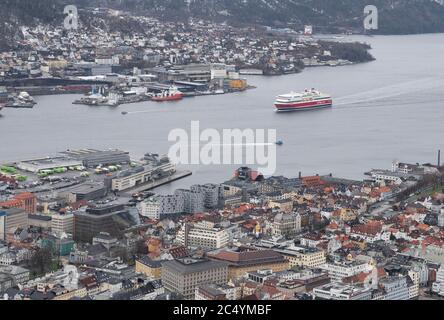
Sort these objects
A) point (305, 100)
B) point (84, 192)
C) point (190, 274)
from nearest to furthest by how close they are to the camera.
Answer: point (190, 274) → point (84, 192) → point (305, 100)

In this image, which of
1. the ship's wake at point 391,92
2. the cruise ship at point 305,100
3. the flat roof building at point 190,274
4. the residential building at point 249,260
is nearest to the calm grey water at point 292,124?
the ship's wake at point 391,92

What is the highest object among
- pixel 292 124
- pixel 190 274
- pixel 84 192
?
pixel 190 274

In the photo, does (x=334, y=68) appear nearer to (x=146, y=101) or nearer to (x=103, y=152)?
(x=146, y=101)

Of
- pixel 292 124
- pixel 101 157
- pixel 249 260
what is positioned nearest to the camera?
pixel 249 260

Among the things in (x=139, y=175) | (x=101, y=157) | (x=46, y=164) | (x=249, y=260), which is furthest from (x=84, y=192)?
(x=249, y=260)

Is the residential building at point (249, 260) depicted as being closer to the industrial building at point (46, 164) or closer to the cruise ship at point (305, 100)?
the industrial building at point (46, 164)

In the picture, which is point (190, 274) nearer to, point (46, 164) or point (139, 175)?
point (139, 175)
